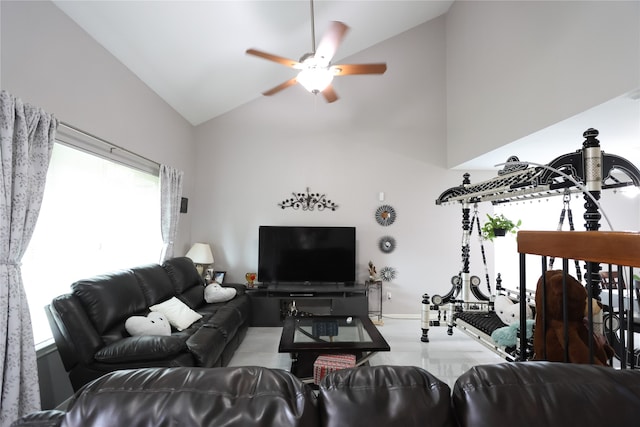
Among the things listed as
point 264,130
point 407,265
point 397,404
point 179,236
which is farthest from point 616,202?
point 179,236

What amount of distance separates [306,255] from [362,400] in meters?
3.74

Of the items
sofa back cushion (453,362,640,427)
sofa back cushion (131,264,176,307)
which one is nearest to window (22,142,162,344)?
sofa back cushion (131,264,176,307)

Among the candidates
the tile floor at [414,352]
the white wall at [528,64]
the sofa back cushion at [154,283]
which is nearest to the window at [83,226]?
the sofa back cushion at [154,283]

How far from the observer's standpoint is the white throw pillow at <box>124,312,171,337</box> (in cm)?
232

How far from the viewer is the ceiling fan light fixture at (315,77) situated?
2441 mm

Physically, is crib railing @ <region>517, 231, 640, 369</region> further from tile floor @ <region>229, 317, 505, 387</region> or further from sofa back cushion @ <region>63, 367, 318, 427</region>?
tile floor @ <region>229, 317, 505, 387</region>

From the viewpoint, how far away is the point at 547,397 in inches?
28.2

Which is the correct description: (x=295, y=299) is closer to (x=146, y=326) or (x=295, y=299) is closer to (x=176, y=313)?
(x=176, y=313)

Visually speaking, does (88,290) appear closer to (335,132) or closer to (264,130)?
A: (264,130)

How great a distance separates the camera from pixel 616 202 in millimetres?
4973

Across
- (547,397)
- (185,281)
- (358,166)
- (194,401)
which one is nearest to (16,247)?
(185,281)

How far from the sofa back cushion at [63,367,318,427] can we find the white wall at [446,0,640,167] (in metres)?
2.97

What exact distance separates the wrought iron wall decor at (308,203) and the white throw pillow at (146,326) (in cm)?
257

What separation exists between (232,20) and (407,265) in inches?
160
